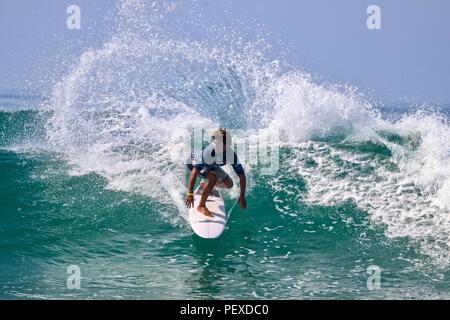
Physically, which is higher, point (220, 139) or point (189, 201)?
point (220, 139)

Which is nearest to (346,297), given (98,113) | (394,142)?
(394,142)

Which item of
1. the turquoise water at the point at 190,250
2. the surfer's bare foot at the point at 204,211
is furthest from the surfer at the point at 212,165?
the turquoise water at the point at 190,250

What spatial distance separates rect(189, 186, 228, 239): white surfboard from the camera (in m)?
9.07

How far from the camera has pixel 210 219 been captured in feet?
30.7

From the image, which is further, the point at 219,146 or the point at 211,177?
the point at 211,177

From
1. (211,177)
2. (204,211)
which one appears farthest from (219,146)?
(204,211)

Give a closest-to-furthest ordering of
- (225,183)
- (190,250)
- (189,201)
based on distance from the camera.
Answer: (190,250) < (189,201) < (225,183)

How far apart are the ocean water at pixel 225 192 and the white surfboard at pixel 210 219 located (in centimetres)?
16

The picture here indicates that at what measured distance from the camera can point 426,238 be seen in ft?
30.6

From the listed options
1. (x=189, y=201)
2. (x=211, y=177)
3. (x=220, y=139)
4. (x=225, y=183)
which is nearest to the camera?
(x=220, y=139)

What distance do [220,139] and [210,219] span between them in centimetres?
135

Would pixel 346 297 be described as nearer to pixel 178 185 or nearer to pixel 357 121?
pixel 178 185

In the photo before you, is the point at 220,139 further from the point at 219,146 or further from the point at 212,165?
the point at 212,165
